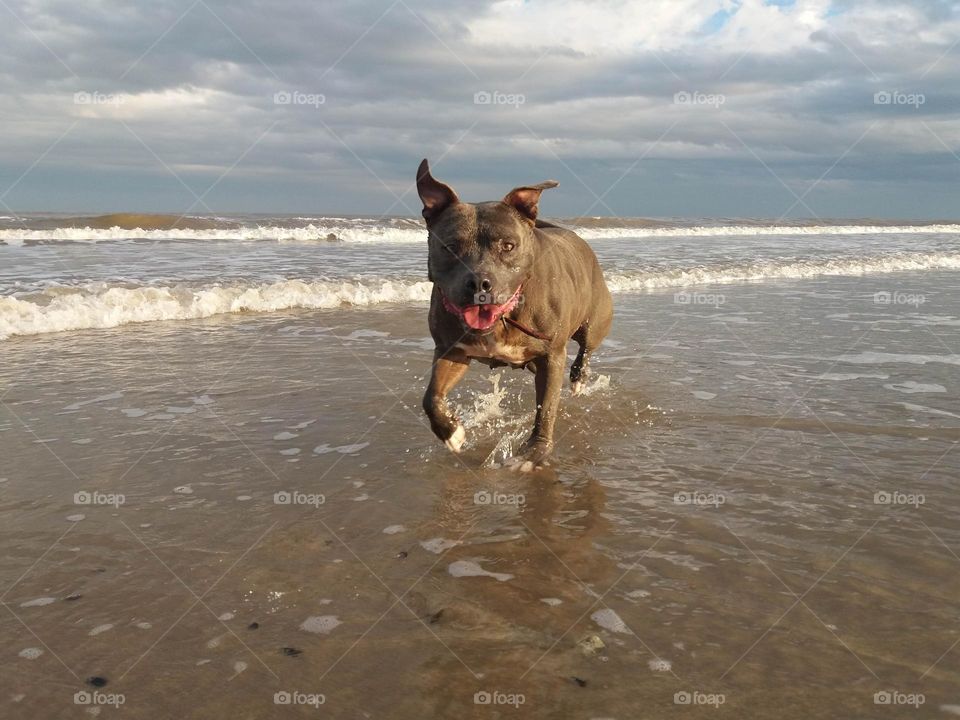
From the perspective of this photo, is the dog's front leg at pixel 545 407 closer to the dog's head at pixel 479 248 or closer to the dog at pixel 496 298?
the dog at pixel 496 298

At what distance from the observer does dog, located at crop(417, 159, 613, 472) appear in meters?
4.99

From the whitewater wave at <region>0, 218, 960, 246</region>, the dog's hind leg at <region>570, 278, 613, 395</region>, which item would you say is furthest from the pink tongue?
the whitewater wave at <region>0, 218, 960, 246</region>

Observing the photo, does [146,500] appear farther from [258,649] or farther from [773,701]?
[773,701]

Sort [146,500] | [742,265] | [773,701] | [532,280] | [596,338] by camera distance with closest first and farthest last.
Answer: [773,701]
[146,500]
[532,280]
[596,338]
[742,265]

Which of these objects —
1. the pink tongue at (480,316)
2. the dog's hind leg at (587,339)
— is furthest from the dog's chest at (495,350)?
the dog's hind leg at (587,339)

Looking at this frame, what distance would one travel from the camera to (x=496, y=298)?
4.88 metres

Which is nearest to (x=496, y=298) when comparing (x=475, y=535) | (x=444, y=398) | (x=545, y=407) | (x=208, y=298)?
(x=444, y=398)

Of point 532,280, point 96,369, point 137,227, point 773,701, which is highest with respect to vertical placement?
point 137,227

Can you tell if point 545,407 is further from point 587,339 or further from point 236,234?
point 236,234

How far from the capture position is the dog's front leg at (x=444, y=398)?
5434mm

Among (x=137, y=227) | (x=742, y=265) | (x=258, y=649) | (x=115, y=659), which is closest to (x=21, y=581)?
(x=115, y=659)

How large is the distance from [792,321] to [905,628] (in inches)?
375

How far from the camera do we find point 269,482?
16.5ft

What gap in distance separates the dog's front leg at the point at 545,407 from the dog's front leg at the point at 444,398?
1.41 ft
